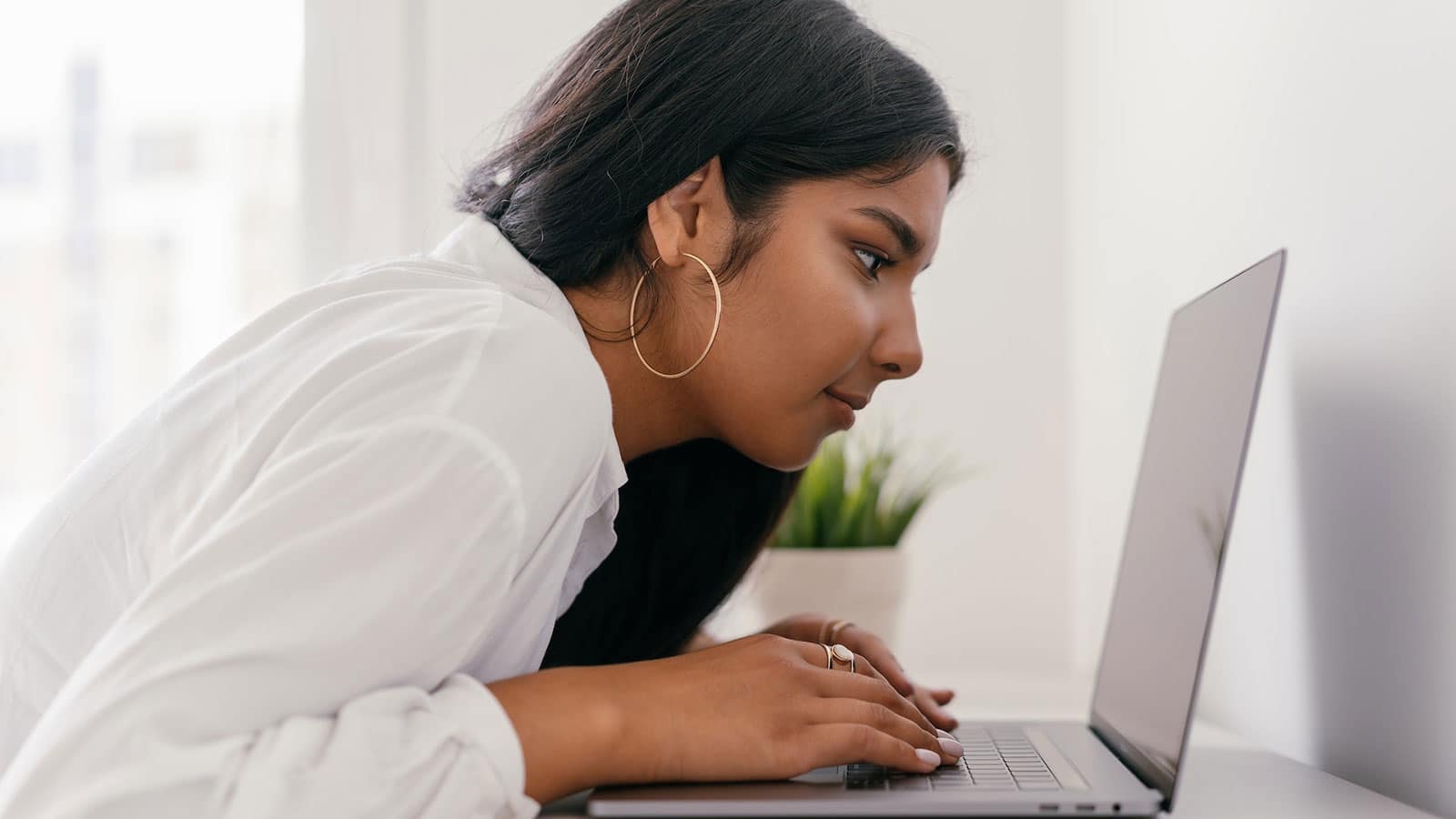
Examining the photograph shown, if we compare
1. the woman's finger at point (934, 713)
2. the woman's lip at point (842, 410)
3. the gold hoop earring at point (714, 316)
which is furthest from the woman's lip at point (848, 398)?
the woman's finger at point (934, 713)

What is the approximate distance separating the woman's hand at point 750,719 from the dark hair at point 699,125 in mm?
313

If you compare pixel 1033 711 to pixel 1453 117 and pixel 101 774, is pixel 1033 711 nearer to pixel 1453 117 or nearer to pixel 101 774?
pixel 1453 117

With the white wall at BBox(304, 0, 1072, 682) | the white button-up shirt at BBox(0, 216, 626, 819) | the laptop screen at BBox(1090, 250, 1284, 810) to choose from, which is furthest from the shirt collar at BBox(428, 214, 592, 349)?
the white wall at BBox(304, 0, 1072, 682)

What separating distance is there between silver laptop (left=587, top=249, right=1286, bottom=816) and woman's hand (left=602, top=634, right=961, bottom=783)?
0.04 feet

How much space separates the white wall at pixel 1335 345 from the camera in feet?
2.37

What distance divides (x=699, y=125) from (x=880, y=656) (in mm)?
440

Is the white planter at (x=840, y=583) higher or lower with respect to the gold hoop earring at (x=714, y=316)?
lower

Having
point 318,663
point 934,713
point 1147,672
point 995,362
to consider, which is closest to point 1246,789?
point 1147,672

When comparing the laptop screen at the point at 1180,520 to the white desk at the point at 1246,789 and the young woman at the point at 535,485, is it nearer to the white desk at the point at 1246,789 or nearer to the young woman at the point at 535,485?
the white desk at the point at 1246,789

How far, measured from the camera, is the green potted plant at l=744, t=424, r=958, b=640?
53.5 inches

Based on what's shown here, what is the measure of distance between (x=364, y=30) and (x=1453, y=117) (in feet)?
5.33

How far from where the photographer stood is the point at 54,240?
6.55 ft

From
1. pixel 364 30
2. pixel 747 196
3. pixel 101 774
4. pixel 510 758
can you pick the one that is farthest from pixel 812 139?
pixel 364 30

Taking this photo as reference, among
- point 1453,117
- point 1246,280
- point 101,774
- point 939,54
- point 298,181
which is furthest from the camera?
point 298,181
